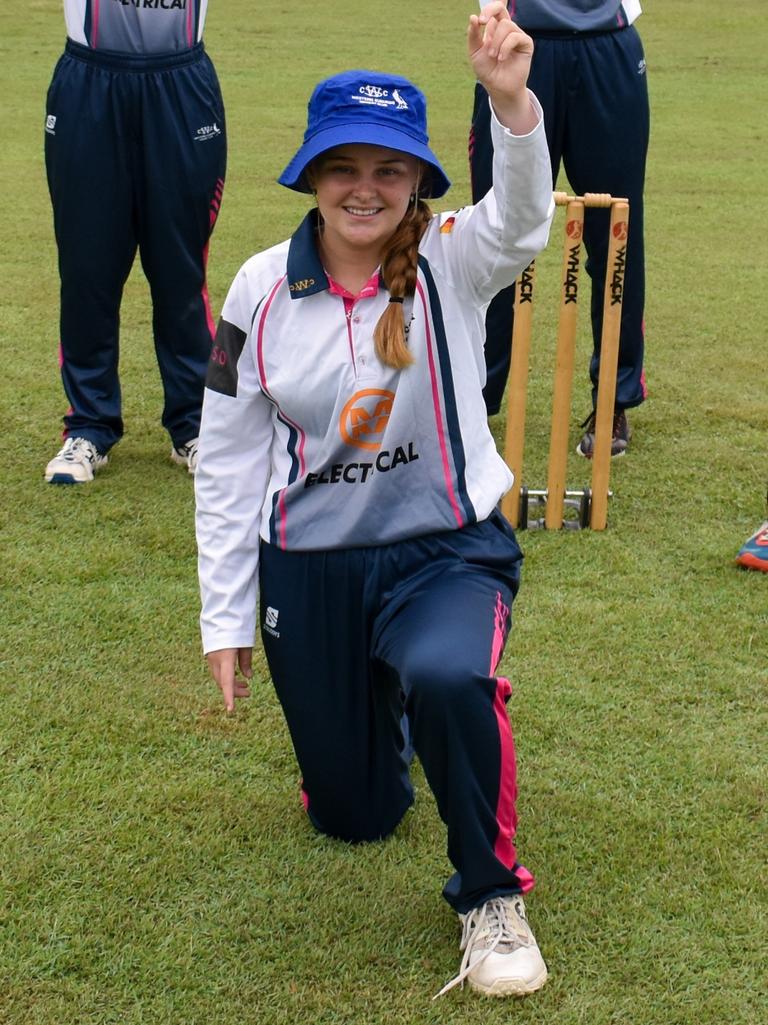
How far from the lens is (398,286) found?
2.58 meters

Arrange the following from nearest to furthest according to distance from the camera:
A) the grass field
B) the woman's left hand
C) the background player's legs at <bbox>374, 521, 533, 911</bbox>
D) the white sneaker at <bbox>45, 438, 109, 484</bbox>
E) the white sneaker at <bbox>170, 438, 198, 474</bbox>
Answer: the woman's left hand < the background player's legs at <bbox>374, 521, 533, 911</bbox> < the grass field < the white sneaker at <bbox>45, 438, 109, 484</bbox> < the white sneaker at <bbox>170, 438, 198, 474</bbox>

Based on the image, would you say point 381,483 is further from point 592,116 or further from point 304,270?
point 592,116

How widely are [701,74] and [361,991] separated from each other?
1576 centimetres

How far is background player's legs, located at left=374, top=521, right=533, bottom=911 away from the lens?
2.44m

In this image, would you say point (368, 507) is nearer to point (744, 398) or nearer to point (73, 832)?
point (73, 832)

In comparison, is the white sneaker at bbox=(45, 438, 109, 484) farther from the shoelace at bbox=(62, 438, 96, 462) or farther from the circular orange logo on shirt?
the circular orange logo on shirt

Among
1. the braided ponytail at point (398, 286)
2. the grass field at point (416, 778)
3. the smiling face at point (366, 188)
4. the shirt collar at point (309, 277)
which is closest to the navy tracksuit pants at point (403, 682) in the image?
the grass field at point (416, 778)

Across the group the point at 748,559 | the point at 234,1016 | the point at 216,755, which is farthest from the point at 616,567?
the point at 234,1016

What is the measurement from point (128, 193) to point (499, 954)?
304 cm

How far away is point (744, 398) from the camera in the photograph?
5.78 metres

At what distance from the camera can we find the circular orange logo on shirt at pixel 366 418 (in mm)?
2639

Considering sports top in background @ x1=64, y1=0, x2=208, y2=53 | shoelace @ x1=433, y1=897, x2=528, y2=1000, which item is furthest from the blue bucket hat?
sports top in background @ x1=64, y1=0, x2=208, y2=53

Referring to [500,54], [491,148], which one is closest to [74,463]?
[491,148]

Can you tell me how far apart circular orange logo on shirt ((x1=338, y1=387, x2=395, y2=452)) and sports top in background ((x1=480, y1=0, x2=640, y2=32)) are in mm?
2488
